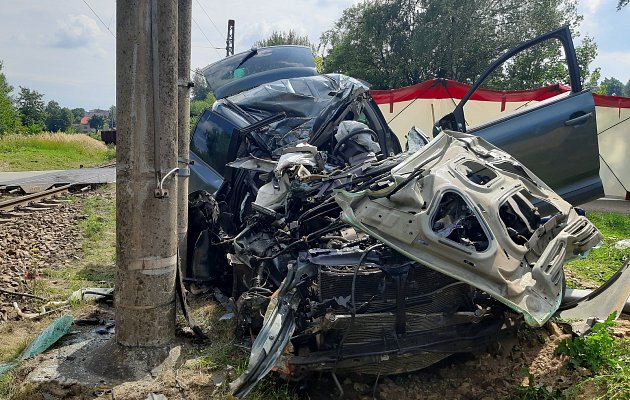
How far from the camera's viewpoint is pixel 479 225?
3.17 m

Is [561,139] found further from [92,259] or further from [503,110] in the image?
[503,110]

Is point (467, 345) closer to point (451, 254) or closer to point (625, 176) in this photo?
point (451, 254)

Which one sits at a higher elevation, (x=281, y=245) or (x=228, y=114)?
(x=228, y=114)

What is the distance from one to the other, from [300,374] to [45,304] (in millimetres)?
3086

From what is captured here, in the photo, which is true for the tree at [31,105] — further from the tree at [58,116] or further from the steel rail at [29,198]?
the steel rail at [29,198]

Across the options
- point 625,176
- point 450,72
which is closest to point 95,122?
point 450,72

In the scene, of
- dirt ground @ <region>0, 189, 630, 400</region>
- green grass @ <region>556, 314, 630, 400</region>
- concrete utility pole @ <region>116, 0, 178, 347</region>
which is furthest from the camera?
concrete utility pole @ <region>116, 0, 178, 347</region>

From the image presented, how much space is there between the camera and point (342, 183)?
13.5ft

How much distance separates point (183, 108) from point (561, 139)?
11.0 ft

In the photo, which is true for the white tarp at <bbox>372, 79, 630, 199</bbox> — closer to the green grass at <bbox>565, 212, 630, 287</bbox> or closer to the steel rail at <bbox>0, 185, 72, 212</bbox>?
the green grass at <bbox>565, 212, 630, 287</bbox>

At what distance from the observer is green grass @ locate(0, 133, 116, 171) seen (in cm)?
2017

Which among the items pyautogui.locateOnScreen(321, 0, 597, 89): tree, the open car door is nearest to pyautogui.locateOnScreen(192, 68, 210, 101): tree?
the open car door

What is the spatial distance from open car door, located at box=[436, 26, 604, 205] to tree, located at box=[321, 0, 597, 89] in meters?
25.2

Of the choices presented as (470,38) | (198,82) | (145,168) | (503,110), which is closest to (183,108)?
(145,168)
